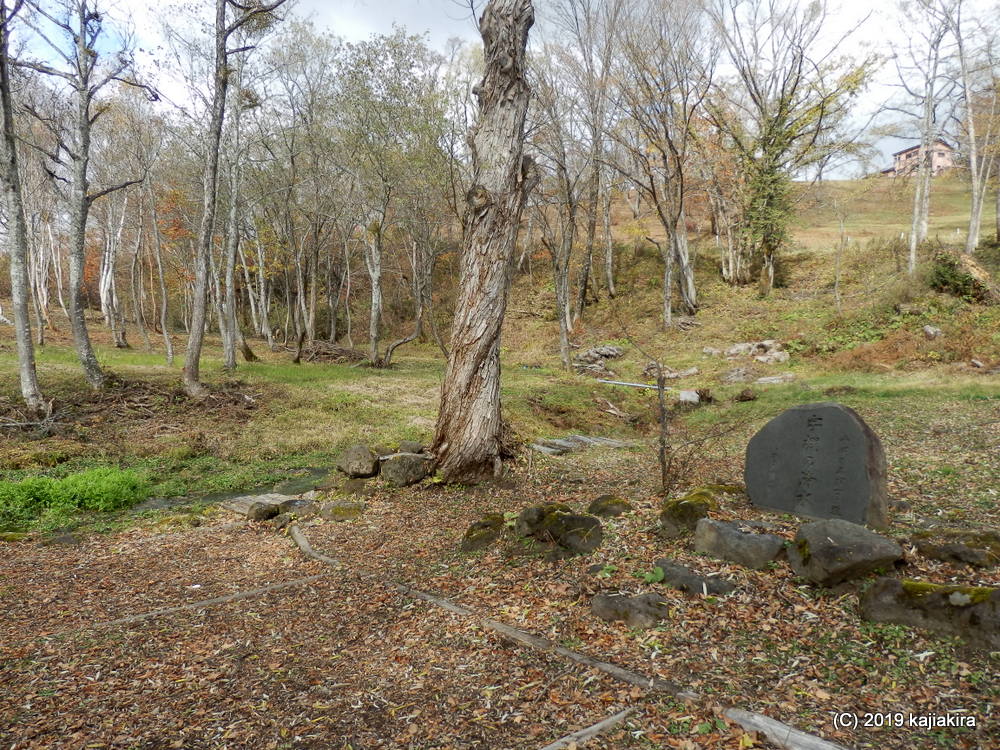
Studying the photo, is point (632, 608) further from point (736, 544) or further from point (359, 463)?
point (359, 463)

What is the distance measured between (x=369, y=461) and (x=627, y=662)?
548 cm

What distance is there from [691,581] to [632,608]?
55cm

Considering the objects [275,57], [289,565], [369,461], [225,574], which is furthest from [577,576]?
[275,57]

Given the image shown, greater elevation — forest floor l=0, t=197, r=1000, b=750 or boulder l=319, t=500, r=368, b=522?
forest floor l=0, t=197, r=1000, b=750

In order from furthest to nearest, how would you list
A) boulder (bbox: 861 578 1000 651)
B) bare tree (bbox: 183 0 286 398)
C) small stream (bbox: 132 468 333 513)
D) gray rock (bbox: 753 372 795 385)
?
gray rock (bbox: 753 372 795 385) < bare tree (bbox: 183 0 286 398) < small stream (bbox: 132 468 333 513) < boulder (bbox: 861 578 1000 651)

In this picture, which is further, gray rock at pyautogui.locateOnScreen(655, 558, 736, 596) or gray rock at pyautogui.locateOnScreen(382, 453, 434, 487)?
gray rock at pyautogui.locateOnScreen(382, 453, 434, 487)

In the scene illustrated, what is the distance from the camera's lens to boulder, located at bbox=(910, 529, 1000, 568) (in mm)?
3865

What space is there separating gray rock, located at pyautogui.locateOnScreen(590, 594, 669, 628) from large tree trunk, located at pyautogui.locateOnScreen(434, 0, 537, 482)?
3.86 metres

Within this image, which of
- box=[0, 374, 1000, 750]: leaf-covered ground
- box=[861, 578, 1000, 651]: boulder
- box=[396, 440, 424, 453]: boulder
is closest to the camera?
box=[0, 374, 1000, 750]: leaf-covered ground

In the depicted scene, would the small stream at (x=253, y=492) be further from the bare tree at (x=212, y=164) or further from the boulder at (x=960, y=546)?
the boulder at (x=960, y=546)

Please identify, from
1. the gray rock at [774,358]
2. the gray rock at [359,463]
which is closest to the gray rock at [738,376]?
the gray rock at [774,358]

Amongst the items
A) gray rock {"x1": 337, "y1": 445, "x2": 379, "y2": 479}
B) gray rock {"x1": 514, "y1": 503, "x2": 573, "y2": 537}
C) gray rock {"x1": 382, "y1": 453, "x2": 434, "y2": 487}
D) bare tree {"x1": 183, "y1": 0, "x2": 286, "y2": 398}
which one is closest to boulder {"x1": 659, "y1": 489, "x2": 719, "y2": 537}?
gray rock {"x1": 514, "y1": 503, "x2": 573, "y2": 537}

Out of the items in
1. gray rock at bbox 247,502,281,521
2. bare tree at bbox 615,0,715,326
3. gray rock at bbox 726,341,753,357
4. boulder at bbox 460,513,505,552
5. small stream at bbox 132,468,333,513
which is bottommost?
small stream at bbox 132,468,333,513

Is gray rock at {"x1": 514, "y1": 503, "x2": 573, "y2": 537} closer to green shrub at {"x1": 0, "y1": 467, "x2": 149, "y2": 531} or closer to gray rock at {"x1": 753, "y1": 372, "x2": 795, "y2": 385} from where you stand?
green shrub at {"x1": 0, "y1": 467, "x2": 149, "y2": 531}
